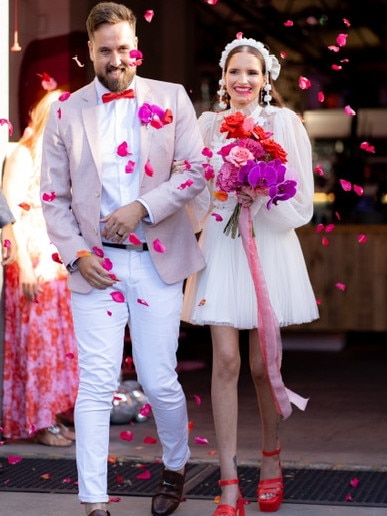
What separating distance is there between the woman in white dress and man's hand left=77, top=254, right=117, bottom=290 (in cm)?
47

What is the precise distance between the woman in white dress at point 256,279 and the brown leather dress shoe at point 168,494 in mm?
258

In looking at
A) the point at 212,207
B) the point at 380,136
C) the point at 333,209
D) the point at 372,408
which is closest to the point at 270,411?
the point at 212,207

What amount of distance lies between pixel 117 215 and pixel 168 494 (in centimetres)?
120

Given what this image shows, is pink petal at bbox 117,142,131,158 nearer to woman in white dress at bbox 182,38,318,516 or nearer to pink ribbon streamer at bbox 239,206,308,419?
woman in white dress at bbox 182,38,318,516

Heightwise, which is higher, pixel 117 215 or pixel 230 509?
pixel 117 215

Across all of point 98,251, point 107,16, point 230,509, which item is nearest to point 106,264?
point 98,251

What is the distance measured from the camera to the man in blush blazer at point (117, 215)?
461 cm

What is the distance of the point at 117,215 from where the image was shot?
4551mm

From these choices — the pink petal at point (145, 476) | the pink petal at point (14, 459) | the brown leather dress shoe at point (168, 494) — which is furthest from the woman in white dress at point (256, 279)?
the pink petal at point (14, 459)

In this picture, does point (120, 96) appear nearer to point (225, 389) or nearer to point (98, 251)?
point (98, 251)

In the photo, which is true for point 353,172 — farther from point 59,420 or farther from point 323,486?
point 323,486

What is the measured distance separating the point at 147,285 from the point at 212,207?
500 mm

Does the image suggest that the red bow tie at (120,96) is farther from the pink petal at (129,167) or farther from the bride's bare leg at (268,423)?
the bride's bare leg at (268,423)

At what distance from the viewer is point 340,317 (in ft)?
34.5
